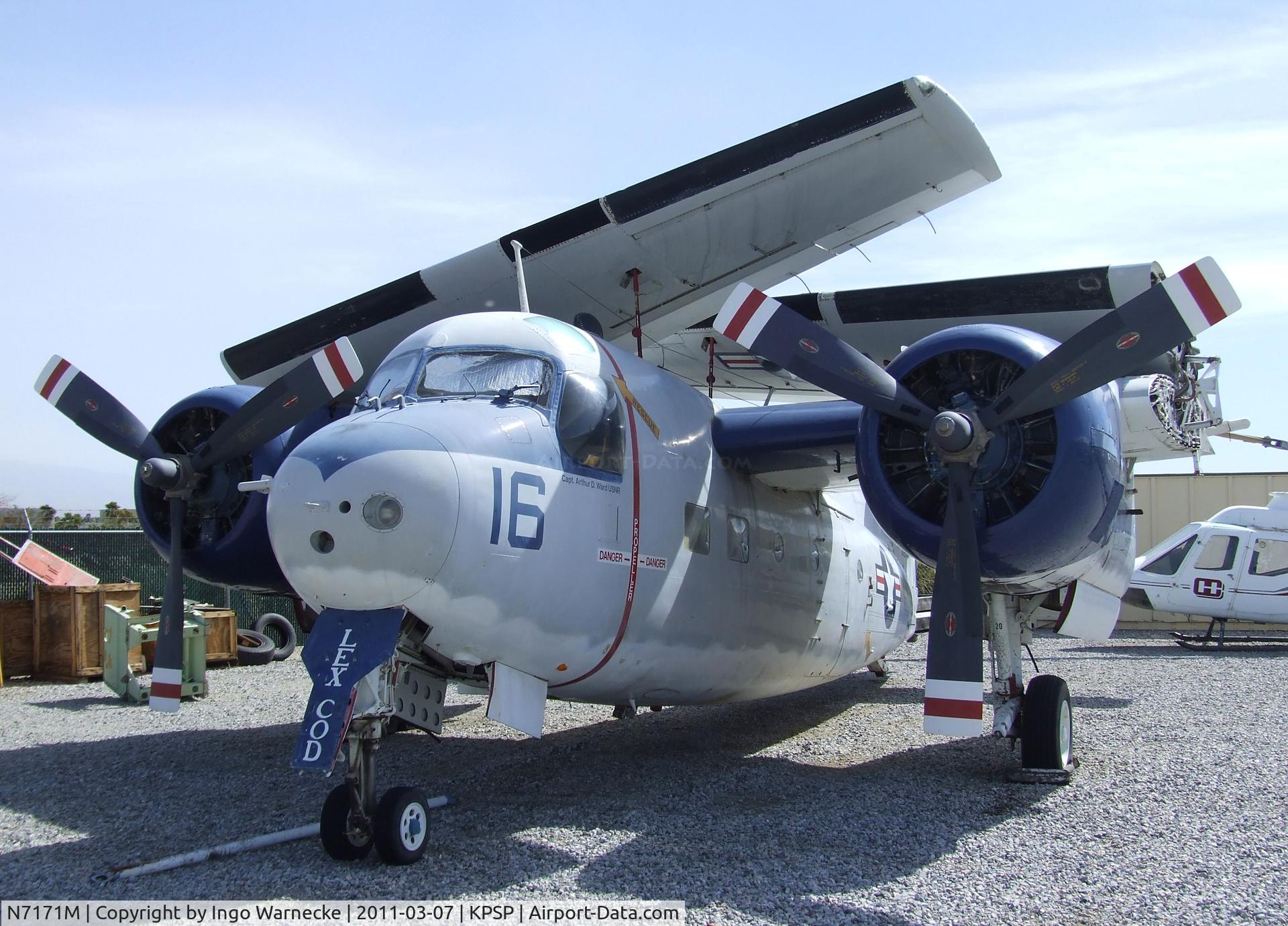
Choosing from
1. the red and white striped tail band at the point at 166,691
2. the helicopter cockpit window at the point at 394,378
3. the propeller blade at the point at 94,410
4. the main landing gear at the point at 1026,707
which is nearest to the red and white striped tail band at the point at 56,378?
the propeller blade at the point at 94,410

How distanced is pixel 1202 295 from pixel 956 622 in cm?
265

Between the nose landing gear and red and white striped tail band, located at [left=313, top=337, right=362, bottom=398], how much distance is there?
2.89m

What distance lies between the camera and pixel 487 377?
7.44m

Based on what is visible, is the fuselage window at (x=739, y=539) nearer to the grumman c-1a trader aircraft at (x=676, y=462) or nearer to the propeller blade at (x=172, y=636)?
the grumman c-1a trader aircraft at (x=676, y=462)

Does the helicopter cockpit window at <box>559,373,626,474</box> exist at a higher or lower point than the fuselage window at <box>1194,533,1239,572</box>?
higher

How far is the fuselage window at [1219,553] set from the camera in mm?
21609

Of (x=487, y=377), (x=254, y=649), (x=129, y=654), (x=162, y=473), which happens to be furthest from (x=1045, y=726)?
(x=254, y=649)

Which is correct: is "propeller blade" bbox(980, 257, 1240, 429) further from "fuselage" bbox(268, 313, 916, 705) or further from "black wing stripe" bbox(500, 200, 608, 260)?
"black wing stripe" bbox(500, 200, 608, 260)

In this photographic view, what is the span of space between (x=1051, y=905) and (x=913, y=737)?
5464 millimetres

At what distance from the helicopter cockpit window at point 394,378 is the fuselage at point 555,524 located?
17 mm

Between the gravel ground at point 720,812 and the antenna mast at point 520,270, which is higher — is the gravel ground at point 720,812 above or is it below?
below

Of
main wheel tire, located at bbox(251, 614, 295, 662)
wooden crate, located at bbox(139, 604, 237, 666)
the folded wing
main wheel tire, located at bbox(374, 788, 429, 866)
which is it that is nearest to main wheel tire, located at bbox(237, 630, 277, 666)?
wooden crate, located at bbox(139, 604, 237, 666)

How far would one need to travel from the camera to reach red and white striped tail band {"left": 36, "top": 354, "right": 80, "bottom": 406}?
9961mm

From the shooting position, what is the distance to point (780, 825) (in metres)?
7.25
